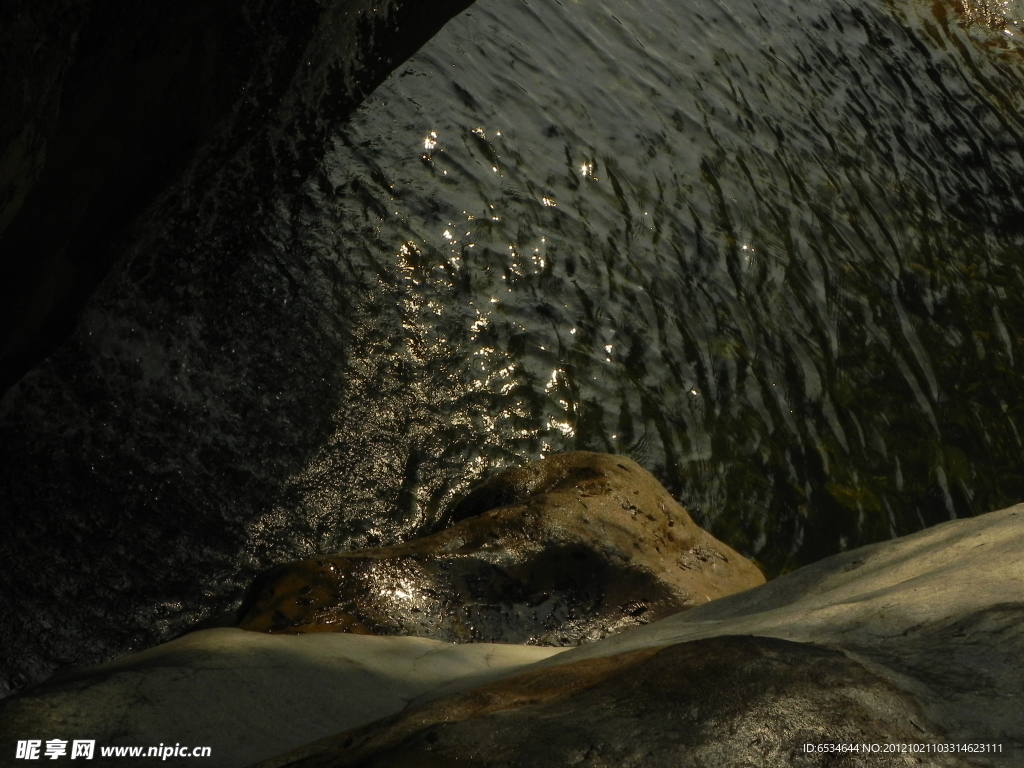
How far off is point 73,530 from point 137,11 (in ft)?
7.78

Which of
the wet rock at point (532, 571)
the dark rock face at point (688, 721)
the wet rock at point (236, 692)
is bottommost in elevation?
the wet rock at point (532, 571)

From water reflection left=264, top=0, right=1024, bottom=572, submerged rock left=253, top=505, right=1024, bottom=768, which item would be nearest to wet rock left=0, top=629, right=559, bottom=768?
submerged rock left=253, top=505, right=1024, bottom=768

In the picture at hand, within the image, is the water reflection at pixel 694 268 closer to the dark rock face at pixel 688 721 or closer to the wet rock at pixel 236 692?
the wet rock at pixel 236 692

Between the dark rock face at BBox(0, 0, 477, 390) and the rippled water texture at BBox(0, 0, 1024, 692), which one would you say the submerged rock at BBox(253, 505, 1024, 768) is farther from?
the rippled water texture at BBox(0, 0, 1024, 692)

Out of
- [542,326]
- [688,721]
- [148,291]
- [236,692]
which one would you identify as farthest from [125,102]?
[688,721]

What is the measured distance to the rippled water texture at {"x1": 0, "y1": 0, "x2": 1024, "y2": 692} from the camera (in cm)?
536

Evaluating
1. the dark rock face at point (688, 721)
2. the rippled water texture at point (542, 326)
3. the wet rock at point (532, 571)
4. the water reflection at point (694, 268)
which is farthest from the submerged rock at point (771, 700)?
the water reflection at point (694, 268)

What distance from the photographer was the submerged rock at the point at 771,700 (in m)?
2.44

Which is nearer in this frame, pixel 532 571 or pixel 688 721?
pixel 688 721

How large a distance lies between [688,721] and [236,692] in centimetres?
159

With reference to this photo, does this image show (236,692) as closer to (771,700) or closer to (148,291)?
Answer: (771,700)

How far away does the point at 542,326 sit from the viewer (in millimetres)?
7133

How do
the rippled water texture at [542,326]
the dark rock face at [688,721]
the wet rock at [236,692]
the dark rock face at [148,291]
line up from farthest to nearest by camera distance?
the rippled water texture at [542,326] < the dark rock face at [148,291] < the wet rock at [236,692] < the dark rock face at [688,721]

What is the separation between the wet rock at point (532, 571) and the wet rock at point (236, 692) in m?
0.39
